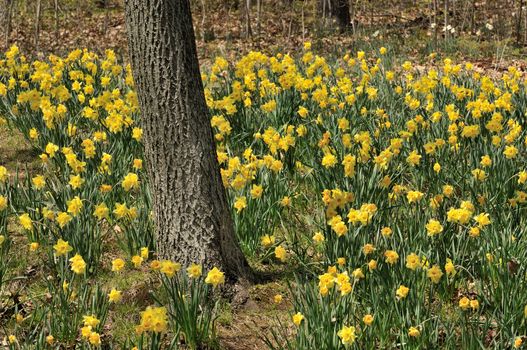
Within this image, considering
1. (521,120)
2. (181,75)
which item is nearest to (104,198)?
(181,75)

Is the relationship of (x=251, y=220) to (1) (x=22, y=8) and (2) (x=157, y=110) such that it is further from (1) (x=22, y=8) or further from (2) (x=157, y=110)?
(1) (x=22, y=8)

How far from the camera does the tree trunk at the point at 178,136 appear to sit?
3.62m

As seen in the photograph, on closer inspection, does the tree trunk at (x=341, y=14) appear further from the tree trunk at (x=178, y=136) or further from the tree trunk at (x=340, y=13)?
the tree trunk at (x=178, y=136)

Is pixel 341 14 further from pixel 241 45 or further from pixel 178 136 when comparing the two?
pixel 178 136

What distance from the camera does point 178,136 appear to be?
364cm

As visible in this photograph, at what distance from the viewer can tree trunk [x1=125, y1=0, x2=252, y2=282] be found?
3.62 m

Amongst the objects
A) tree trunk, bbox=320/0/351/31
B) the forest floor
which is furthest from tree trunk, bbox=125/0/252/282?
tree trunk, bbox=320/0/351/31

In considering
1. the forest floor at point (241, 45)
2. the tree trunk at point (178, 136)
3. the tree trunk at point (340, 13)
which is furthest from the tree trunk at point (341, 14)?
the tree trunk at point (178, 136)

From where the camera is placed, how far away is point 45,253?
431cm

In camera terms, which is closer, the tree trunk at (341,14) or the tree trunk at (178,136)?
the tree trunk at (178,136)

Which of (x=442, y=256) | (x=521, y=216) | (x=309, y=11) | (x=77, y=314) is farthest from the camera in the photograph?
(x=309, y=11)

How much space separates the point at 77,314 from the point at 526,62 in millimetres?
8968

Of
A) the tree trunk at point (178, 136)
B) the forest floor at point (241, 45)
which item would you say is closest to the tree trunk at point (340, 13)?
the forest floor at point (241, 45)

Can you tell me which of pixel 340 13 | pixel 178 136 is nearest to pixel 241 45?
pixel 340 13
